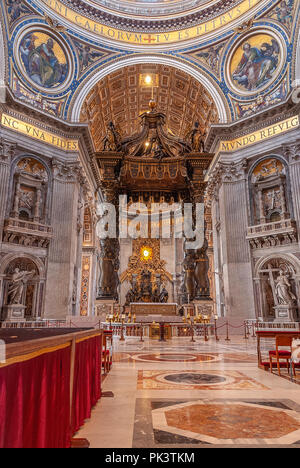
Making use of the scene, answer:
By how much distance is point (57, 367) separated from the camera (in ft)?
5.61

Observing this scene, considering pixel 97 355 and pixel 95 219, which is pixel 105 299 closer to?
pixel 97 355

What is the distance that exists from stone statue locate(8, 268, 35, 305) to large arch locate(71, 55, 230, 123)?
8.66 m

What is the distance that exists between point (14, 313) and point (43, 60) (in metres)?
12.9

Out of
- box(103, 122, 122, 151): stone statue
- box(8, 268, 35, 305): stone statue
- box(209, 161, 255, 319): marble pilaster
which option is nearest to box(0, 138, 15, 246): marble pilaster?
box(8, 268, 35, 305): stone statue

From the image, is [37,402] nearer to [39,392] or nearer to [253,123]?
[39,392]

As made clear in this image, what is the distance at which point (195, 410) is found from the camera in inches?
101

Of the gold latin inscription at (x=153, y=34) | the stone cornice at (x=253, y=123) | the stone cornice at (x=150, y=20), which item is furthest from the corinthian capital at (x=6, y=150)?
the stone cornice at (x=253, y=123)

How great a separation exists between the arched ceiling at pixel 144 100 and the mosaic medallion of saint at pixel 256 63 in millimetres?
1990

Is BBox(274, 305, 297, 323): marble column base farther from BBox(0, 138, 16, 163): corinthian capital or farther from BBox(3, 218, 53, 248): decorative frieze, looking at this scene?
BBox(0, 138, 16, 163): corinthian capital

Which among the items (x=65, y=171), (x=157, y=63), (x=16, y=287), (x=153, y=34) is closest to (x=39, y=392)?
(x=16, y=287)

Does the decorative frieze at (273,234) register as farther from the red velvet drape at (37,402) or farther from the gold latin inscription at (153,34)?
the red velvet drape at (37,402)
